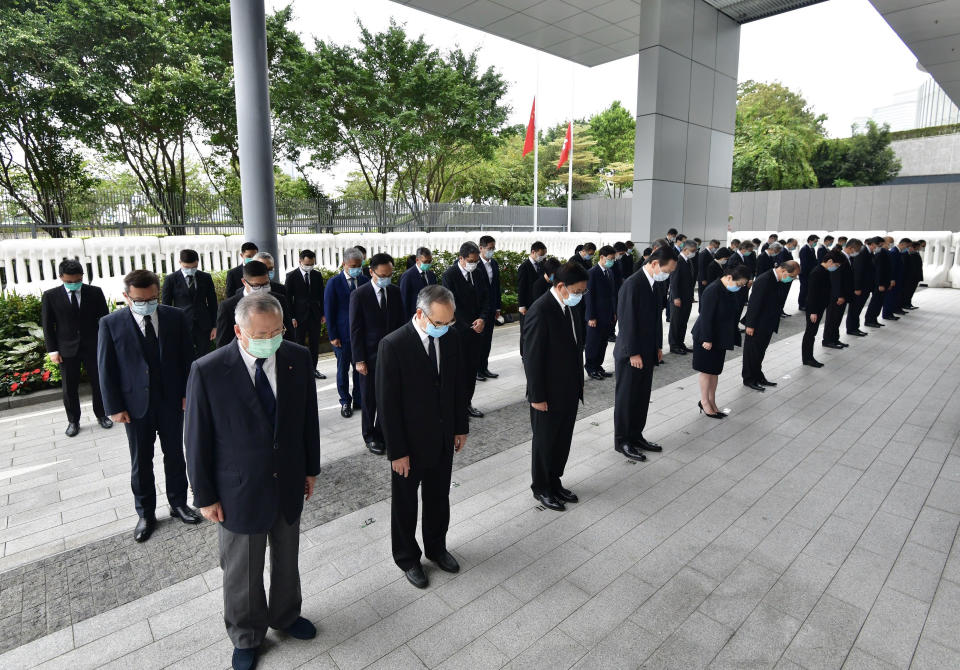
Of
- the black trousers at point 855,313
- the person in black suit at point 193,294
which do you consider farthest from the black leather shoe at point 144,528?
the black trousers at point 855,313

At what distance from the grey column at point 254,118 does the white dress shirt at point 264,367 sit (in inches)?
185

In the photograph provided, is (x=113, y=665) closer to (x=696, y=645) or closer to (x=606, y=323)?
(x=696, y=645)

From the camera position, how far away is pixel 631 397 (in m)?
5.54

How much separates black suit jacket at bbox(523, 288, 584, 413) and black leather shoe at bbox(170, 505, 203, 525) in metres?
2.82

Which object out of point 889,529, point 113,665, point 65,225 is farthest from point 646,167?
point 65,225

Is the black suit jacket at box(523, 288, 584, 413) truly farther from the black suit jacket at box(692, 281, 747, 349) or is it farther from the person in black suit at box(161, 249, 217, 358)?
the person in black suit at box(161, 249, 217, 358)

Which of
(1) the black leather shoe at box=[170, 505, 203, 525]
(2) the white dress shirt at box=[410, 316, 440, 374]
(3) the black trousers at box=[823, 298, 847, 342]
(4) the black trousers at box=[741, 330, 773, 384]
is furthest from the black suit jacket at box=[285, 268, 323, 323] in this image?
(3) the black trousers at box=[823, 298, 847, 342]

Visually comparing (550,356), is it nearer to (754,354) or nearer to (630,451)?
(630,451)

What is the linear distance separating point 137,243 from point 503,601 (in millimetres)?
10539

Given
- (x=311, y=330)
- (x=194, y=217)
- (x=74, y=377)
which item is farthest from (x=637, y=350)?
(x=194, y=217)

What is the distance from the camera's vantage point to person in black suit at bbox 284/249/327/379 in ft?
24.8

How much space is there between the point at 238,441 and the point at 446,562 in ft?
5.67

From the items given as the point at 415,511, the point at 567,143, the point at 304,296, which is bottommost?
the point at 415,511

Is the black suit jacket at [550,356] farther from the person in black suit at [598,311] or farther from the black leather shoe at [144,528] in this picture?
the person in black suit at [598,311]
